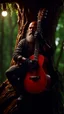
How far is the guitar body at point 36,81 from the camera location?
767 centimetres

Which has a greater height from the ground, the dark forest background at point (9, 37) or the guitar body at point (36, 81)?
the guitar body at point (36, 81)

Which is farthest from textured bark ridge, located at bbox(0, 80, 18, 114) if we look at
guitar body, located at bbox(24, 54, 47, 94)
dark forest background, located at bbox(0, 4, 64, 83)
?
dark forest background, located at bbox(0, 4, 64, 83)

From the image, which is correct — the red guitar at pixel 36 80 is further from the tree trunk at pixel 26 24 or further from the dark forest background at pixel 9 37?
the dark forest background at pixel 9 37

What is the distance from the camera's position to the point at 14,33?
2409cm

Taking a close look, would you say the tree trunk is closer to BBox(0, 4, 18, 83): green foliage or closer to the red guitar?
the red guitar

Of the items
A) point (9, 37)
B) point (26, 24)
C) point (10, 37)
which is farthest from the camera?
point (9, 37)

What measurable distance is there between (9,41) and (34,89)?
55.1ft

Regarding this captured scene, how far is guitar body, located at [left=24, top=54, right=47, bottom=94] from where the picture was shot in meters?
7.67

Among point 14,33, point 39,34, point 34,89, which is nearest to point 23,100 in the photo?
point 34,89

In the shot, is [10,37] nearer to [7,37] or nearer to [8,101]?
[7,37]

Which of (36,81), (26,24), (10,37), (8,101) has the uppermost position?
(26,24)

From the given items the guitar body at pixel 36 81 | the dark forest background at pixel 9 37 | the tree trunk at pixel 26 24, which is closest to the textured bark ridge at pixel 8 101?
the tree trunk at pixel 26 24

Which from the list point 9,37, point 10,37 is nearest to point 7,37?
point 9,37

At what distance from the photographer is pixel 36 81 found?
7676 millimetres
